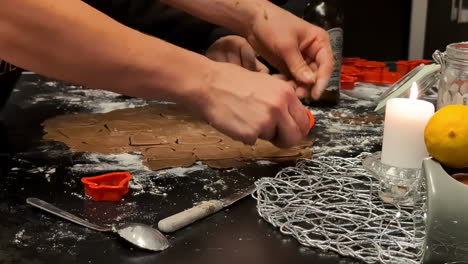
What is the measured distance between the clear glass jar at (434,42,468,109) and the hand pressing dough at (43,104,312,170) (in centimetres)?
24

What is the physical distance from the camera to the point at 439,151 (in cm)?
66

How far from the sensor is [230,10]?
3.85ft

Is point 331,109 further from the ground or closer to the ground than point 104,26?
closer to the ground

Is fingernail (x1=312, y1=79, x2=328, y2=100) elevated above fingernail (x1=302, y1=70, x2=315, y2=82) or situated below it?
below

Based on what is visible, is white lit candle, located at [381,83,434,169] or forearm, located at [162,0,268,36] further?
forearm, located at [162,0,268,36]

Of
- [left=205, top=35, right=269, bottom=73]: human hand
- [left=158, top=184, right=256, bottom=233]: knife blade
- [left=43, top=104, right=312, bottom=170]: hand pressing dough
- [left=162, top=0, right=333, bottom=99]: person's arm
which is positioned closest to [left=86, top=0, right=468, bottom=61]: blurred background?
[left=205, top=35, right=269, bottom=73]: human hand

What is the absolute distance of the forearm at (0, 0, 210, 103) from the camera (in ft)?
2.41

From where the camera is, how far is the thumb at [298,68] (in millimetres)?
1066

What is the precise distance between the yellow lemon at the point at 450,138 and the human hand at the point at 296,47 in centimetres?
39

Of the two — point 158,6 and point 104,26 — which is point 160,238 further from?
point 158,6

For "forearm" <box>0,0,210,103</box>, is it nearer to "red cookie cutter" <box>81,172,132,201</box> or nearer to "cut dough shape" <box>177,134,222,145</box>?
"red cookie cutter" <box>81,172,132,201</box>

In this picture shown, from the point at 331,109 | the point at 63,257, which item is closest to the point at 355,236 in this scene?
the point at 63,257

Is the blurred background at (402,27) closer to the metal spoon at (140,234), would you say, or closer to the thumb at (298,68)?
the thumb at (298,68)

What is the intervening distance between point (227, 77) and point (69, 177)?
0.29 meters
